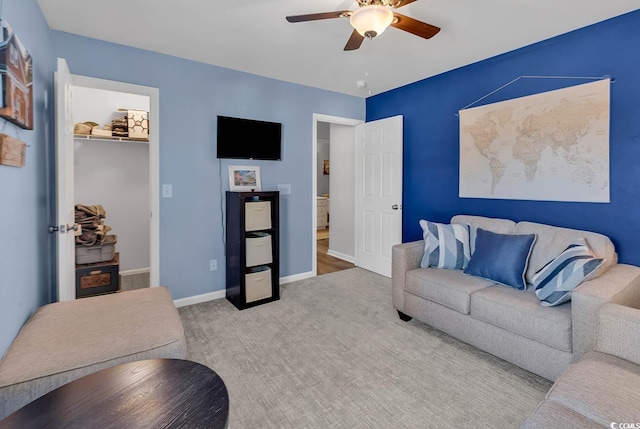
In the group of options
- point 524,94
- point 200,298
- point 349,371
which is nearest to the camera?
point 349,371

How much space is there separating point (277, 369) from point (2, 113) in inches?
78.0

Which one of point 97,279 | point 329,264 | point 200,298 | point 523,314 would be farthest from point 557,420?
point 97,279

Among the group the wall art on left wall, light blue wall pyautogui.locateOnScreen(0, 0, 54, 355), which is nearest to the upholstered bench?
light blue wall pyautogui.locateOnScreen(0, 0, 54, 355)

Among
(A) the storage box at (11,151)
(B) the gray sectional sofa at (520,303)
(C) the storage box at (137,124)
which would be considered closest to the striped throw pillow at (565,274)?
(B) the gray sectional sofa at (520,303)

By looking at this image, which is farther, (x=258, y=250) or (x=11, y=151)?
(x=258, y=250)

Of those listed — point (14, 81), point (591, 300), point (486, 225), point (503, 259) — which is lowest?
point (591, 300)

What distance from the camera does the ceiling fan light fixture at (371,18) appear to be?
5.62 ft

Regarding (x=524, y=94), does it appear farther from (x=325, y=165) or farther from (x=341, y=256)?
(x=325, y=165)

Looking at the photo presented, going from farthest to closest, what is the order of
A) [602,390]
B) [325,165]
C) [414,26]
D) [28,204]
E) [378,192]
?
[325,165]
[378,192]
[414,26]
[28,204]
[602,390]

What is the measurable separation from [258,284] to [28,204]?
1915mm

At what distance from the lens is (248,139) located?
3484 millimetres

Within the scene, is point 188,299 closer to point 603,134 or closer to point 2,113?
point 2,113

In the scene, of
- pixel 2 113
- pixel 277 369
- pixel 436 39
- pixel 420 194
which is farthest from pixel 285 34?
pixel 277 369

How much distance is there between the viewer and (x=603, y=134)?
2.37 metres
